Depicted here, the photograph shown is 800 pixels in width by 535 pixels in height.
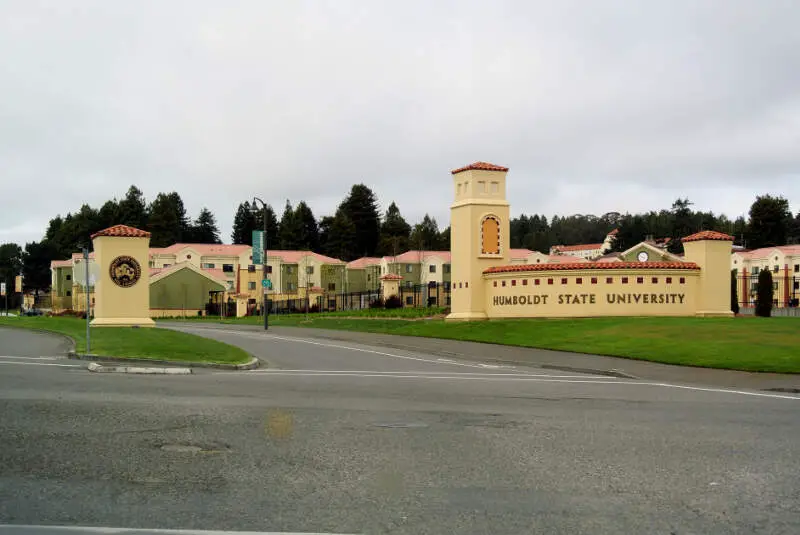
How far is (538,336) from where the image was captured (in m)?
28.7

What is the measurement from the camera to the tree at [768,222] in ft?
354

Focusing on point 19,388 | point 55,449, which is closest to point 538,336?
point 19,388

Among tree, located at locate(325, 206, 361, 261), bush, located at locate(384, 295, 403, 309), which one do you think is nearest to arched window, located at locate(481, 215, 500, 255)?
bush, located at locate(384, 295, 403, 309)

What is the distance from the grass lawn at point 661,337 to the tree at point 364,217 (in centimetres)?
11185

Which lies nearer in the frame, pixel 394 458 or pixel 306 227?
pixel 394 458

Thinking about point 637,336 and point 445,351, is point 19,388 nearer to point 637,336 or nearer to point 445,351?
point 445,351

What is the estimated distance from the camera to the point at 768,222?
108 m

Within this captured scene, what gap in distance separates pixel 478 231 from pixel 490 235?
701 mm

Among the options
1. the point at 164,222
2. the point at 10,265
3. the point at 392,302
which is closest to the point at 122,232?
the point at 392,302

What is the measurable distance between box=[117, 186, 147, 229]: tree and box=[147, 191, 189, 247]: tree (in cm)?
148

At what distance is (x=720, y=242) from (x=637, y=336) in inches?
379

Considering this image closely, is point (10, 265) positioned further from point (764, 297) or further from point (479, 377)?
point (479, 377)

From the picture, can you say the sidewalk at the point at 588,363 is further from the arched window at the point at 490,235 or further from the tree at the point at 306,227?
the tree at the point at 306,227

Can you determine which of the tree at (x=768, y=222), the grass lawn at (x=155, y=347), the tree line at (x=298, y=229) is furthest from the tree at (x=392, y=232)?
the grass lawn at (x=155, y=347)
